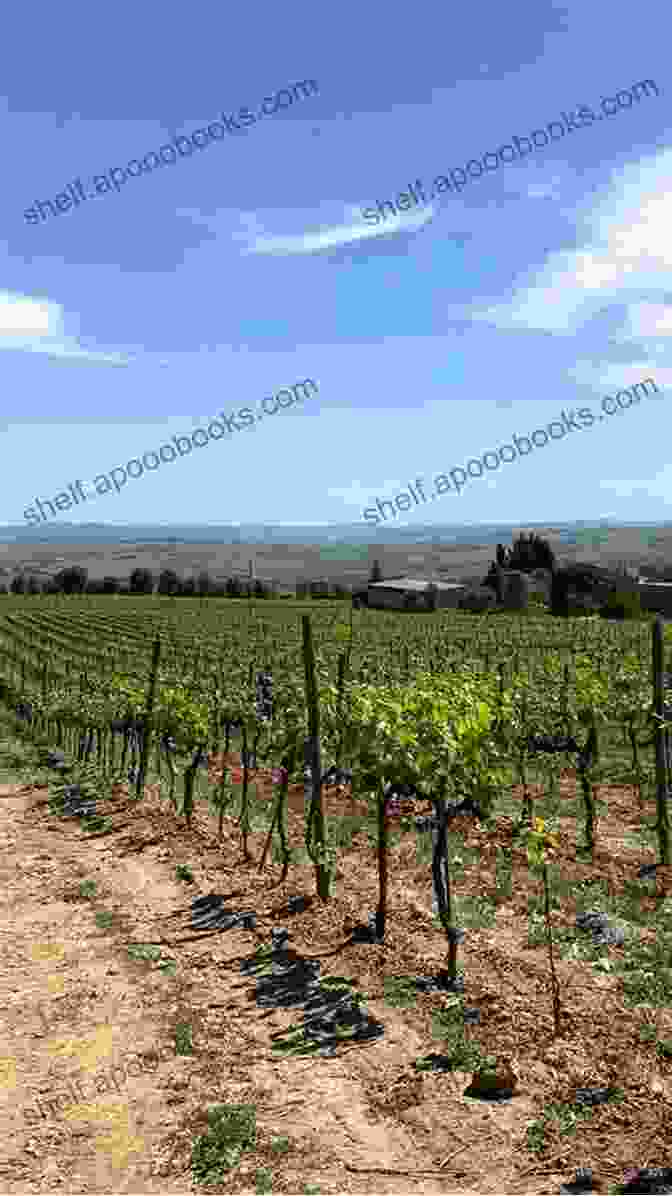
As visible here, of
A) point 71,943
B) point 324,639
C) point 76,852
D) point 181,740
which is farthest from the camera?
point 324,639

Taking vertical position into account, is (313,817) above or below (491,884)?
above

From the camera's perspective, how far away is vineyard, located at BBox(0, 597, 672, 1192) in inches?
218

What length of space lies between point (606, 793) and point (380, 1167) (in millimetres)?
10671

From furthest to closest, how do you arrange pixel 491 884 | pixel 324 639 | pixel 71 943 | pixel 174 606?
1. pixel 174 606
2. pixel 324 639
3. pixel 491 884
4. pixel 71 943

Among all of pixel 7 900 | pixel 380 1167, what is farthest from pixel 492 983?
pixel 7 900

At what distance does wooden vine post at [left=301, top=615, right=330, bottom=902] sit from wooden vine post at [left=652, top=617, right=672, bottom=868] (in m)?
3.74

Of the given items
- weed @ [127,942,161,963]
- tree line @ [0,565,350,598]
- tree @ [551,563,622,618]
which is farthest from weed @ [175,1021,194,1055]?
tree line @ [0,565,350,598]

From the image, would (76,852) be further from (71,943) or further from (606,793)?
(606,793)

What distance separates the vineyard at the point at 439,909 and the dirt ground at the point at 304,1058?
0.03 metres

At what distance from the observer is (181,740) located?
1402 centimetres

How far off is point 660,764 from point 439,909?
4.29m

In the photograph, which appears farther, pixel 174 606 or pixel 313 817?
pixel 174 606

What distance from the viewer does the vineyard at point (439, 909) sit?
218 inches

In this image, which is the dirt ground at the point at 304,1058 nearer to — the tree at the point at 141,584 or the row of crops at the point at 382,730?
the row of crops at the point at 382,730
